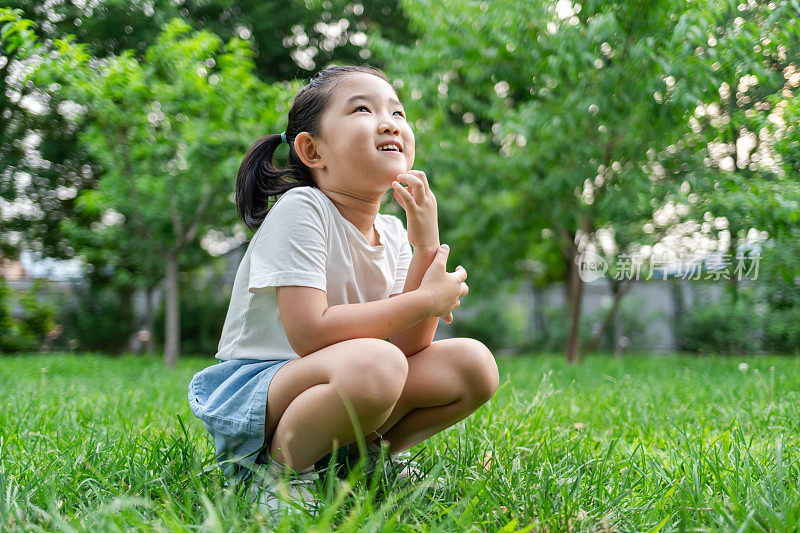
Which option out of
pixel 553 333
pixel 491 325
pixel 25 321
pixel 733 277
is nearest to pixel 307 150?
pixel 733 277

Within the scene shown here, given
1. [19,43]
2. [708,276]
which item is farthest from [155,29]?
[708,276]

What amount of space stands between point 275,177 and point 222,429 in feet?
2.03

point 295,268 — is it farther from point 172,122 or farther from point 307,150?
point 172,122

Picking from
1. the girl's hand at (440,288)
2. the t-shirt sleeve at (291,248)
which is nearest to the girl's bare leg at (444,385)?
the girl's hand at (440,288)

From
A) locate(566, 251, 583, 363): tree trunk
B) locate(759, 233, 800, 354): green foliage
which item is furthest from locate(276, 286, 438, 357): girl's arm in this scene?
locate(566, 251, 583, 363): tree trunk

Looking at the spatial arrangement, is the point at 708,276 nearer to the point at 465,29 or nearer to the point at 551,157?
the point at 551,157

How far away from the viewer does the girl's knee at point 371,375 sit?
116 cm

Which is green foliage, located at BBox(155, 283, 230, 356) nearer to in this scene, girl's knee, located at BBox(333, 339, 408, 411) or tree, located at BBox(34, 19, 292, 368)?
tree, located at BBox(34, 19, 292, 368)

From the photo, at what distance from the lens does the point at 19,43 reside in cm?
353

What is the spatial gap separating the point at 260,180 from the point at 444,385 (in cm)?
68

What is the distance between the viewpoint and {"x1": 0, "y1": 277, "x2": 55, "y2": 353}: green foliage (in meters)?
6.99

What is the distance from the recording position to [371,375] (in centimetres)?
117

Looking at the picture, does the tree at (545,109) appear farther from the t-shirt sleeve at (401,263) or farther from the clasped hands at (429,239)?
the clasped hands at (429,239)

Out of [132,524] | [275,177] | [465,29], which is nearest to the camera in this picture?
[132,524]
